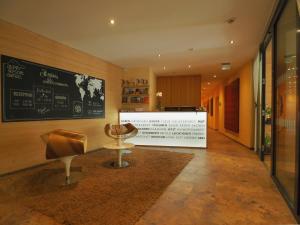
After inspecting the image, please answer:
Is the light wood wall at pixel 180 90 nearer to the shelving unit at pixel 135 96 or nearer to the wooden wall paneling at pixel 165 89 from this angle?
the wooden wall paneling at pixel 165 89

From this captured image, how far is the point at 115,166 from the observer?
4090mm

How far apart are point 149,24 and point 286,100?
2.65 meters

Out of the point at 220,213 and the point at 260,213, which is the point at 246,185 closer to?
the point at 260,213

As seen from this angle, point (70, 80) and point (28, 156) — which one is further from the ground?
point (70, 80)

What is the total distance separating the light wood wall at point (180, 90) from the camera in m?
8.78

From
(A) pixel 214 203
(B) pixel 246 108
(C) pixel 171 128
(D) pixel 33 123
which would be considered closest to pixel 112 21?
(D) pixel 33 123

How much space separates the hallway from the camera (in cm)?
209

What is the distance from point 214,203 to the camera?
2459 millimetres

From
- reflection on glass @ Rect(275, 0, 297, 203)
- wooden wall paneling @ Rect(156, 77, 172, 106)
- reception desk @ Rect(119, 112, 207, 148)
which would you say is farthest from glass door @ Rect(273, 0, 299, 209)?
wooden wall paneling @ Rect(156, 77, 172, 106)

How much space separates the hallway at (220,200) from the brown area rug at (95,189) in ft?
0.69

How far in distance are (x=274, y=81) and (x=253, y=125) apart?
3051 mm

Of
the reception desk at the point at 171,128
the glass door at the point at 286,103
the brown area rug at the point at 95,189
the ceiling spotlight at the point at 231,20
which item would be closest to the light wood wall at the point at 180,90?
the reception desk at the point at 171,128

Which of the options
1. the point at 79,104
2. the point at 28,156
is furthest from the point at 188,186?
the point at 79,104

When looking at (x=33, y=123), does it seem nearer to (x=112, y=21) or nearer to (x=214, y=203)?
(x=112, y=21)
